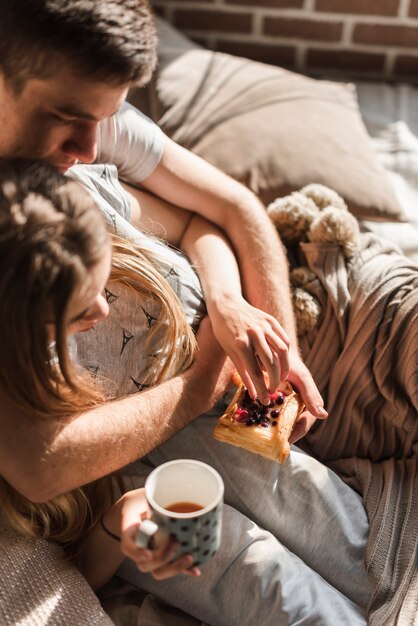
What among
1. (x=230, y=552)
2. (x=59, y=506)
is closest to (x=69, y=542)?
(x=59, y=506)

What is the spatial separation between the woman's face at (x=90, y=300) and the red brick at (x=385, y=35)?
179 cm

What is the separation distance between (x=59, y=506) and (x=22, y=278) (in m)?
0.43

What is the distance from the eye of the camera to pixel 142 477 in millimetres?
1251

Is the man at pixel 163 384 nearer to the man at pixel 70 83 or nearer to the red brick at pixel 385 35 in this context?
the man at pixel 70 83

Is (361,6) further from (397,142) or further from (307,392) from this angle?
(307,392)

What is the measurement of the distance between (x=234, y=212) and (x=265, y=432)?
21.2 inches

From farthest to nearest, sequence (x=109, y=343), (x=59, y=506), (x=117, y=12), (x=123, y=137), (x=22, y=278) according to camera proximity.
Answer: (x=123, y=137)
(x=109, y=343)
(x=59, y=506)
(x=117, y=12)
(x=22, y=278)

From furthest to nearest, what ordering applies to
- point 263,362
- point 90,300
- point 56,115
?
point 263,362, point 56,115, point 90,300

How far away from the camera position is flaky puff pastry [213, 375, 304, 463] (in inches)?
42.9

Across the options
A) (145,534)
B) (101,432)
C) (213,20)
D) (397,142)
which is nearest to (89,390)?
(101,432)

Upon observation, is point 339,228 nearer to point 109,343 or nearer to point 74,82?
point 109,343

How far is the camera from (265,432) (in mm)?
1095

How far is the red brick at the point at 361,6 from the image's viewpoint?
2293 millimetres

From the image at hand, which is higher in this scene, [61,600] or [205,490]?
[205,490]
